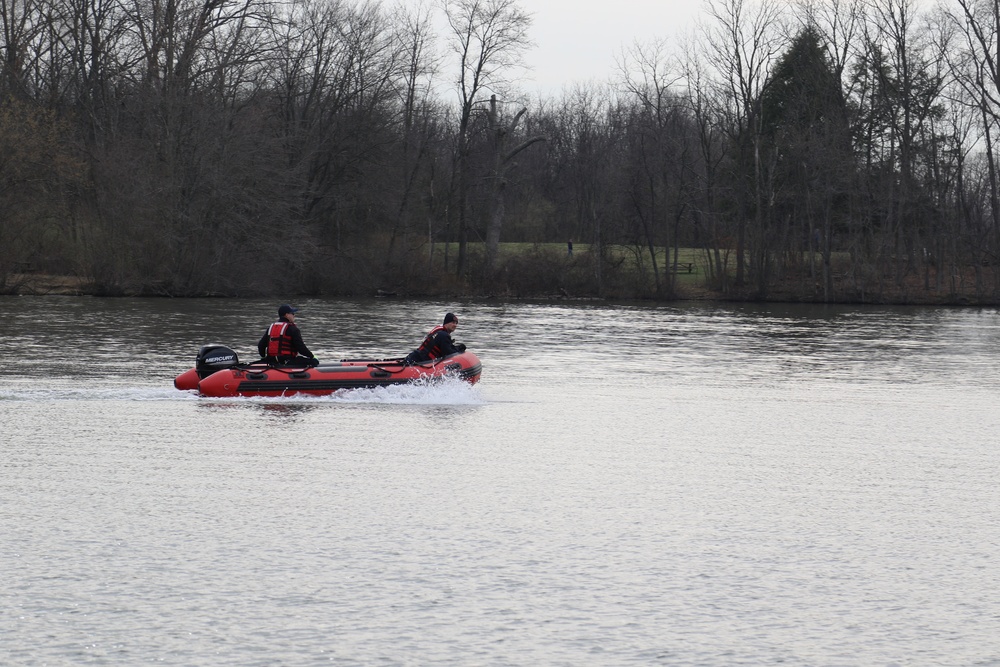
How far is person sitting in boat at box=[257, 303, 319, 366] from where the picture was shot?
16859 millimetres

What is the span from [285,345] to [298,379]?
621mm

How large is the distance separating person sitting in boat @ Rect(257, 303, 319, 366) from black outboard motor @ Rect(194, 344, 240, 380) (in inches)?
19.3

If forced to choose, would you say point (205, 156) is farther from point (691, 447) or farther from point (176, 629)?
point (176, 629)

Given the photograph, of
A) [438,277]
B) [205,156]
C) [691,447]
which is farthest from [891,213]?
[691,447]

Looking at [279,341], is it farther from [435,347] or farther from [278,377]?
[435,347]

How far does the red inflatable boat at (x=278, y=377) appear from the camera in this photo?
650 inches

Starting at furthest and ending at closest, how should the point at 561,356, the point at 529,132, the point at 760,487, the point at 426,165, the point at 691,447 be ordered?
1. the point at 529,132
2. the point at 426,165
3. the point at 561,356
4. the point at 691,447
5. the point at 760,487

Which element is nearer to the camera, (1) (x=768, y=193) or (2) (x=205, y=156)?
(2) (x=205, y=156)

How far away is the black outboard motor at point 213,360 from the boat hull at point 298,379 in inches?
5.0

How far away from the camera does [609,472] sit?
1168cm

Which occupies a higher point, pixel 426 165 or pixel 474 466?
pixel 426 165

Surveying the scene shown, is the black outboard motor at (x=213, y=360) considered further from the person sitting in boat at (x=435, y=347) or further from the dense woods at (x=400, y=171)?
the dense woods at (x=400, y=171)

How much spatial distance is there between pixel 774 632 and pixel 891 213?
47315mm

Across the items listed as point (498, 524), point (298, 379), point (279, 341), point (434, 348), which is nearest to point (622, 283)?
point (434, 348)
